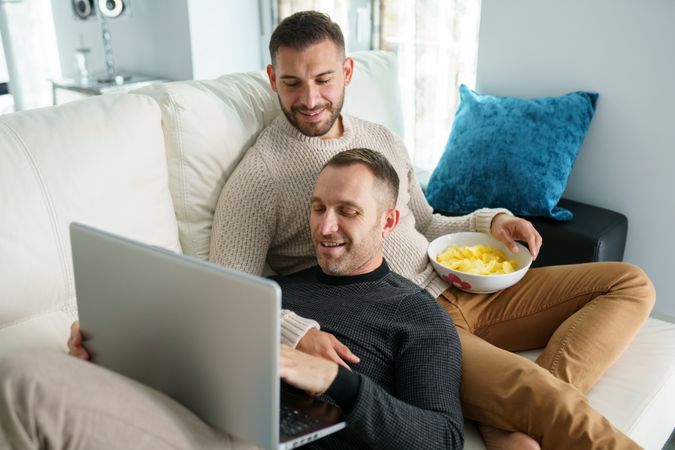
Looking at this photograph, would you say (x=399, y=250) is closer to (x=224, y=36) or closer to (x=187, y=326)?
(x=187, y=326)

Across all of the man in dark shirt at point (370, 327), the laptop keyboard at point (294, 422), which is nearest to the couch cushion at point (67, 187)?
the man in dark shirt at point (370, 327)

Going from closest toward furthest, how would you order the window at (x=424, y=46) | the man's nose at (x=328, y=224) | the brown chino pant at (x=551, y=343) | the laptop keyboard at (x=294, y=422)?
the laptop keyboard at (x=294, y=422) → the brown chino pant at (x=551, y=343) → the man's nose at (x=328, y=224) → the window at (x=424, y=46)

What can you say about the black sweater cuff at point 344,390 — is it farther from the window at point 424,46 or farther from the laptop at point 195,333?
the window at point 424,46

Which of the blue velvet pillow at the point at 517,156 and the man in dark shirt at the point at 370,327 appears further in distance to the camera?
the blue velvet pillow at the point at 517,156

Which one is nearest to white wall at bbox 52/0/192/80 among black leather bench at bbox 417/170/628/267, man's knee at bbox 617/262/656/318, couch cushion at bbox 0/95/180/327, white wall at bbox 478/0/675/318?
white wall at bbox 478/0/675/318

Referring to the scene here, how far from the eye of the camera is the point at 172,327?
0.96 metres

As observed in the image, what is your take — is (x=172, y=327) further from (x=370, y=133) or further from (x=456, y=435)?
(x=370, y=133)

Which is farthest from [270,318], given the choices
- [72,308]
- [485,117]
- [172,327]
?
[485,117]

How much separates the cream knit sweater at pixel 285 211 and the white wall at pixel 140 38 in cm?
235

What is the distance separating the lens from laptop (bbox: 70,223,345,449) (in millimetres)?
855

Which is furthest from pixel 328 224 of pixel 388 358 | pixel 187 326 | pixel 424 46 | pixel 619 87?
pixel 424 46

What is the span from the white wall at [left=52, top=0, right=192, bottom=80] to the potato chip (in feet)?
8.66

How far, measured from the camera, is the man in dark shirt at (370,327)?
3.54 feet

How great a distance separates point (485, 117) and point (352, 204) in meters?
1.05
